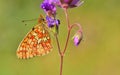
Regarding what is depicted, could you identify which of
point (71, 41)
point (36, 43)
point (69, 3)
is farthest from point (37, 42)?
point (71, 41)

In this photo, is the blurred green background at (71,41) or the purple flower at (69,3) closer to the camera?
the purple flower at (69,3)

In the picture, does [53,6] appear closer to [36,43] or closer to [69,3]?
[69,3]

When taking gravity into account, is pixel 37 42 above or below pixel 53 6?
below

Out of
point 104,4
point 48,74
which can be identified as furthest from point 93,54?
point 104,4

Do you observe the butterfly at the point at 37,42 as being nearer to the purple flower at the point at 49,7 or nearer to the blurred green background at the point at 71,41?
the purple flower at the point at 49,7

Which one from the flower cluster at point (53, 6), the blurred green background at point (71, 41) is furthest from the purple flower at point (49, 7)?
the blurred green background at point (71, 41)

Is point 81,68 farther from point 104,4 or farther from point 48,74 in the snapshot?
point 104,4

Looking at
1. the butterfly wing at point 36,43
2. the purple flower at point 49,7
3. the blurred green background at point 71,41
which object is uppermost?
the purple flower at point 49,7
